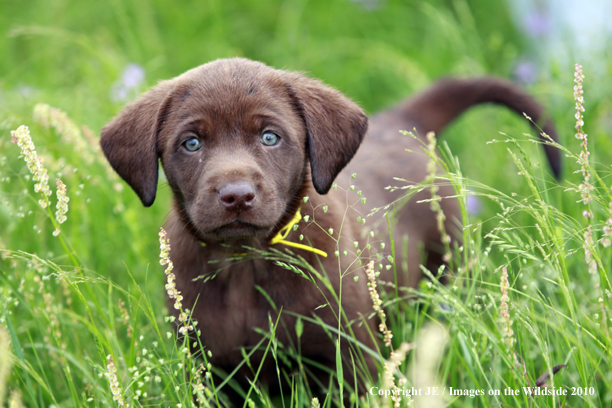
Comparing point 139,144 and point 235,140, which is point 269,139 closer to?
point 235,140

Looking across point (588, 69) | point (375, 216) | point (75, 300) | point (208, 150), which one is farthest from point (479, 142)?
point (75, 300)

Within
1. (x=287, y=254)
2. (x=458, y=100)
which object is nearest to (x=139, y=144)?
(x=287, y=254)

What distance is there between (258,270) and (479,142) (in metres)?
2.20

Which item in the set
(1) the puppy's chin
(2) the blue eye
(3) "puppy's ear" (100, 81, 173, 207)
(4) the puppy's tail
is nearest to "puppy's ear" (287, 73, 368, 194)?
(2) the blue eye

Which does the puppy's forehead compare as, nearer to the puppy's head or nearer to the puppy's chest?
the puppy's head

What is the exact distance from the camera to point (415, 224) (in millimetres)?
3006

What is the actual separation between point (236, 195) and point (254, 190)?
0.25ft

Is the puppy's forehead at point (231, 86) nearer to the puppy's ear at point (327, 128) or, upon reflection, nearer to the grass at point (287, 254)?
the puppy's ear at point (327, 128)

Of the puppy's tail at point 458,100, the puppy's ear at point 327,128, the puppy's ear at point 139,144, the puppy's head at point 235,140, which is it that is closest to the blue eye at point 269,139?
the puppy's head at point 235,140

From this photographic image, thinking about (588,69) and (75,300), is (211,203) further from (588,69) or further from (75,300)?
(588,69)

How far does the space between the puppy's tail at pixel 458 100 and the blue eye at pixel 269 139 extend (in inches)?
48.2

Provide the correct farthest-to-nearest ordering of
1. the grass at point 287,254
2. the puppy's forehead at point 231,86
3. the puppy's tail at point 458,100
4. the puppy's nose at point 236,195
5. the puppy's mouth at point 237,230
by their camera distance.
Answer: the puppy's tail at point 458,100
the puppy's forehead at point 231,86
the puppy's mouth at point 237,230
the puppy's nose at point 236,195
the grass at point 287,254

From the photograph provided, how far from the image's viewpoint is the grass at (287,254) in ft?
5.65

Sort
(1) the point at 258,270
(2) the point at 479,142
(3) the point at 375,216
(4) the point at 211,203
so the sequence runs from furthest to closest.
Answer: (2) the point at 479,142 < (3) the point at 375,216 < (1) the point at 258,270 < (4) the point at 211,203
